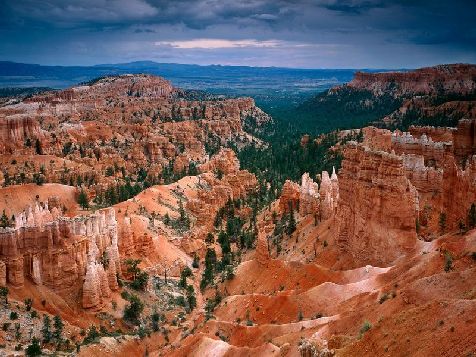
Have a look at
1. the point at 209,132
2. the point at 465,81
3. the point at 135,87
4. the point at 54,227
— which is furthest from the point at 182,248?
the point at 135,87

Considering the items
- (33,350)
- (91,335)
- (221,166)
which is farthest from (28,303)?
(221,166)

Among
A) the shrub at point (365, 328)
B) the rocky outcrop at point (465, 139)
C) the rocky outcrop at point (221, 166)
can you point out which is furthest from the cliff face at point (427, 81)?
the shrub at point (365, 328)

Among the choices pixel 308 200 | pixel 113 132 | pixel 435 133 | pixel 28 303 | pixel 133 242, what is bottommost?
pixel 133 242

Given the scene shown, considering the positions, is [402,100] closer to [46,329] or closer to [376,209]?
[376,209]

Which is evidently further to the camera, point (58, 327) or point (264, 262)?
point (264, 262)

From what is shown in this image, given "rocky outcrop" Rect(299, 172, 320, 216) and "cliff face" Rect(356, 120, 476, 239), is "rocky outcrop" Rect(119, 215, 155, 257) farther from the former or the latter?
"cliff face" Rect(356, 120, 476, 239)

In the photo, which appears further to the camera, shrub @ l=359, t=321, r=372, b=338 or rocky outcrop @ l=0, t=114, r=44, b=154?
rocky outcrop @ l=0, t=114, r=44, b=154

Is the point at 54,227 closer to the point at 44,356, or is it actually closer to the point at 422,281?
the point at 44,356

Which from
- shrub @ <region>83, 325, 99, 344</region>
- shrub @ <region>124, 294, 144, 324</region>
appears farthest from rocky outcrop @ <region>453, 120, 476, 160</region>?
shrub @ <region>83, 325, 99, 344</region>
